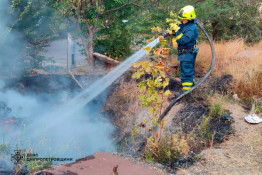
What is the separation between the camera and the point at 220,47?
291 inches

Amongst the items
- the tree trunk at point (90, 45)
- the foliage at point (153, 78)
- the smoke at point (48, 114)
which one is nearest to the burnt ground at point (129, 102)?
the smoke at point (48, 114)

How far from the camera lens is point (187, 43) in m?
5.54

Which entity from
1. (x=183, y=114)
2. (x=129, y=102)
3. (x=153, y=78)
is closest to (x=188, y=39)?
(x=183, y=114)

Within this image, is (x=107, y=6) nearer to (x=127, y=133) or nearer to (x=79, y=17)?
(x=79, y=17)

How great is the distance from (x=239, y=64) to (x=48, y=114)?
4593 mm

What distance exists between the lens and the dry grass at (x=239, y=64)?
5691 mm

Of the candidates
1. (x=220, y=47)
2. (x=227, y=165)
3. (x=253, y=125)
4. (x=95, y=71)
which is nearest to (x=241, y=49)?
(x=220, y=47)

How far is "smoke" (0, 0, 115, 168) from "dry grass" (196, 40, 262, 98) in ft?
9.26

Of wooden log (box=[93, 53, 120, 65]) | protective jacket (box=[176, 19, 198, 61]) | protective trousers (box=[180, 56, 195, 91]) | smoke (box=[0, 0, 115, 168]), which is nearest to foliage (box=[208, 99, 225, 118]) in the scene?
protective trousers (box=[180, 56, 195, 91])

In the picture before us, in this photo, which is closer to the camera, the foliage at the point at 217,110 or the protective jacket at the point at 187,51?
the foliage at the point at 217,110

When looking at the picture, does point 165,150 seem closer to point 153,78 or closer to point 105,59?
point 153,78

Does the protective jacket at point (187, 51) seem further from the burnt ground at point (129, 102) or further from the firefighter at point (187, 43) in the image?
the burnt ground at point (129, 102)

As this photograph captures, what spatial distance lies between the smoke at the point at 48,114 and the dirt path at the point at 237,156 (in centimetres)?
211

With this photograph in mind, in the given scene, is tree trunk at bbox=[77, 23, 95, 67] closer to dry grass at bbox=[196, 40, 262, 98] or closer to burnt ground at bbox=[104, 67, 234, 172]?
burnt ground at bbox=[104, 67, 234, 172]
